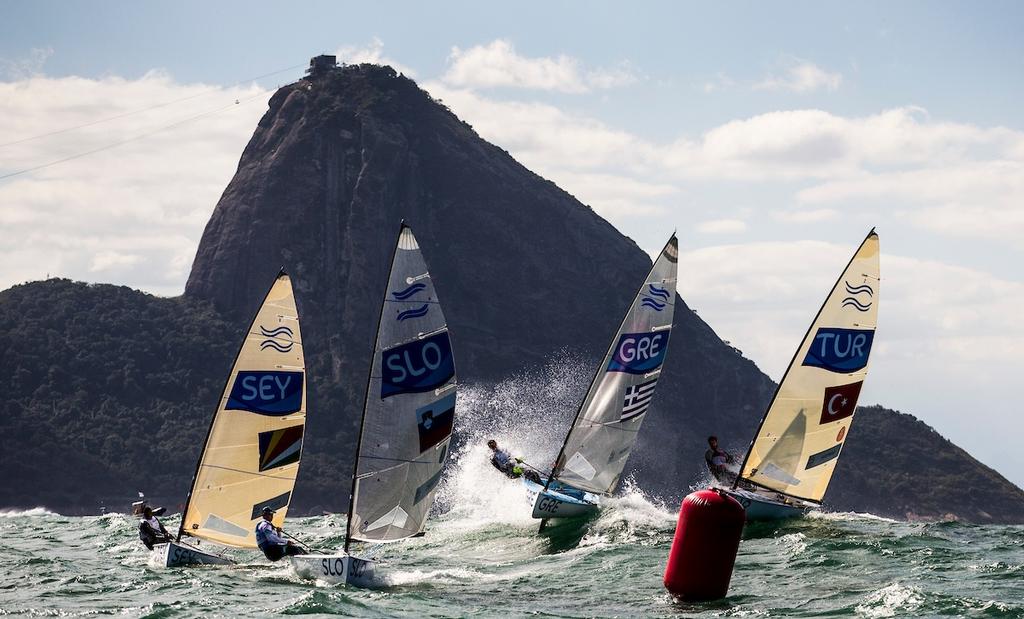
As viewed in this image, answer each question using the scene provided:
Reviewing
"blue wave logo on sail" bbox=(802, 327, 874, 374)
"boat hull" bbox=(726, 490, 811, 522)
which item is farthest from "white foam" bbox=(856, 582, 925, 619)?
"boat hull" bbox=(726, 490, 811, 522)

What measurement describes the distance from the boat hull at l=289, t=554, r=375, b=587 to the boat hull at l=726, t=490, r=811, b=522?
11.1m

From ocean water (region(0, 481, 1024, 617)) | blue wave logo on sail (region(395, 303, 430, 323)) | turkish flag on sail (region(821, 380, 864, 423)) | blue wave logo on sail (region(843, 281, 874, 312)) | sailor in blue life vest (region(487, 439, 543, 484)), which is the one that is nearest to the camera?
ocean water (region(0, 481, 1024, 617))

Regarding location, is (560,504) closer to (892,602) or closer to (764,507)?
(764,507)

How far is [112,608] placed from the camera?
80.3 ft

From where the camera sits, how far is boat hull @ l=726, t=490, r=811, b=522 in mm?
34438

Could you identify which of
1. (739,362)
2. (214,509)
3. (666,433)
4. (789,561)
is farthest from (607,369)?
(739,362)

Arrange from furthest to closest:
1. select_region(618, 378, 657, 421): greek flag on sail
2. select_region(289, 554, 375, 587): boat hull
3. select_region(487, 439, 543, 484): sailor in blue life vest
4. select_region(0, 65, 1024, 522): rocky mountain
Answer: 1. select_region(0, 65, 1024, 522): rocky mountain
2. select_region(487, 439, 543, 484): sailor in blue life vest
3. select_region(618, 378, 657, 421): greek flag on sail
4. select_region(289, 554, 375, 587): boat hull

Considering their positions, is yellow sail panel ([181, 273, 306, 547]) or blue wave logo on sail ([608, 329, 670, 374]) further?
blue wave logo on sail ([608, 329, 670, 374])

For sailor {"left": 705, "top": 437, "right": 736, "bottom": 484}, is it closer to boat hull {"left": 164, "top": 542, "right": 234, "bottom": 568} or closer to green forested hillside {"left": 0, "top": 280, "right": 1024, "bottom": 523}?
boat hull {"left": 164, "top": 542, "right": 234, "bottom": 568}

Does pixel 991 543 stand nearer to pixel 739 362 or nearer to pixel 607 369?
pixel 607 369

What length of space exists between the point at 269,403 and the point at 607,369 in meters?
10.3

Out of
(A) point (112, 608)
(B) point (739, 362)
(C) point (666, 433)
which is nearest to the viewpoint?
(A) point (112, 608)

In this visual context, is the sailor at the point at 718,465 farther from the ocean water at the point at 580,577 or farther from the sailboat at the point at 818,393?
the sailboat at the point at 818,393

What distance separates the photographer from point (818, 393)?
33.6 m
